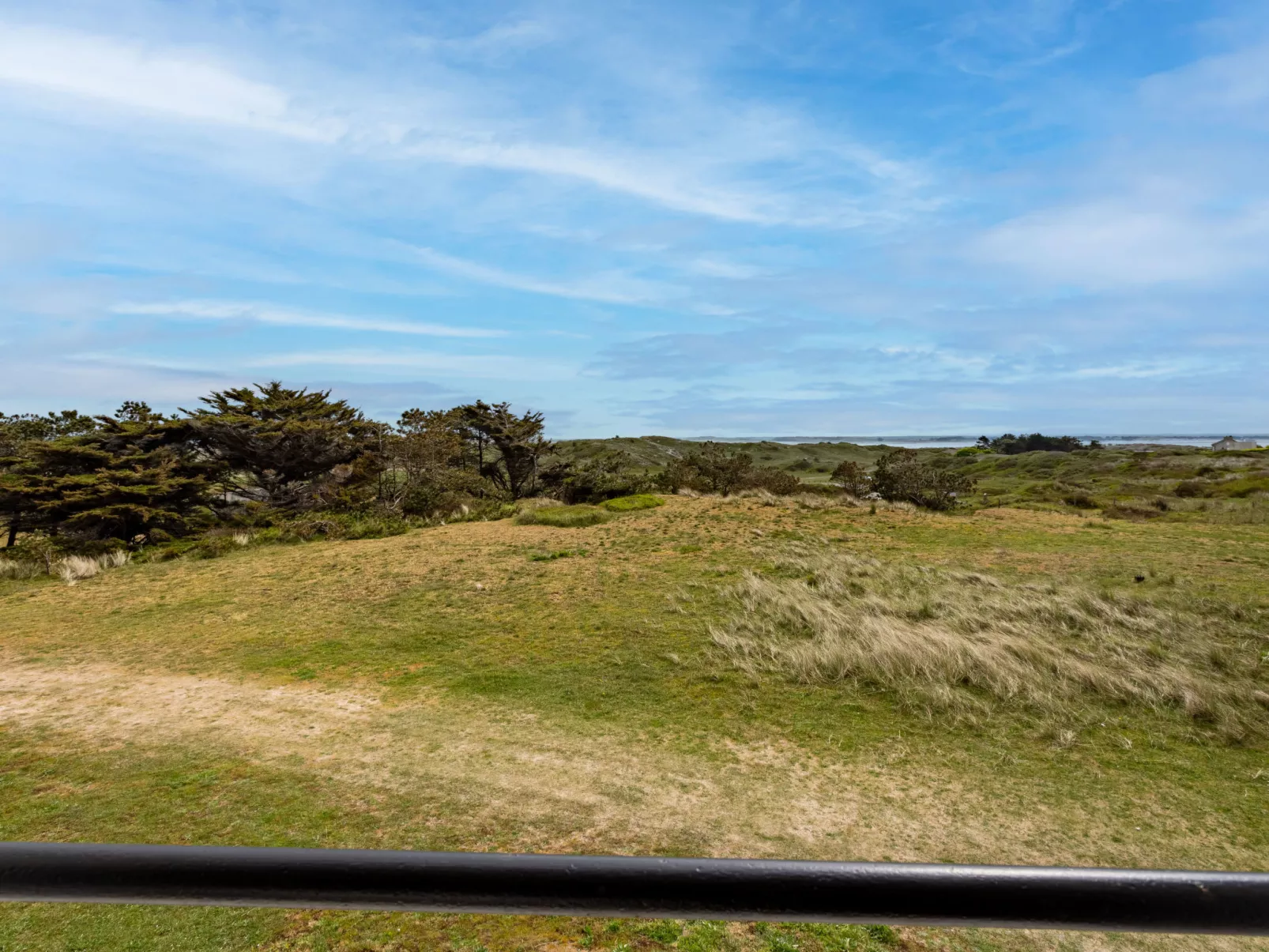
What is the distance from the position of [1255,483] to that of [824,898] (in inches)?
1666

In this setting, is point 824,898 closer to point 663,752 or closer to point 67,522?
point 663,752

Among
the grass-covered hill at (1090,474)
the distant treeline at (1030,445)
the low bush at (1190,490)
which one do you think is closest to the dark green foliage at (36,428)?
the grass-covered hill at (1090,474)

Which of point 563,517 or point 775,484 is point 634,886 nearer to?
point 563,517

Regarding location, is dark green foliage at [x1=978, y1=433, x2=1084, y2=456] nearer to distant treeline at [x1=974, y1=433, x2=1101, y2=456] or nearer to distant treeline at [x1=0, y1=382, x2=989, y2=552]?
distant treeline at [x1=974, y1=433, x2=1101, y2=456]

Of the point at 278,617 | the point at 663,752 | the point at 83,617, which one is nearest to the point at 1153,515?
the point at 663,752

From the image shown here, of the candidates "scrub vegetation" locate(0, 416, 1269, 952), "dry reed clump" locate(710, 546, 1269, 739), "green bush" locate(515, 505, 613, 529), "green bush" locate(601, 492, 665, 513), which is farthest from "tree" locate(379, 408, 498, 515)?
"dry reed clump" locate(710, 546, 1269, 739)

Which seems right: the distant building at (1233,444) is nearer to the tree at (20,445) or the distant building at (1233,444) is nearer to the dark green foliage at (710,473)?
the dark green foliage at (710,473)

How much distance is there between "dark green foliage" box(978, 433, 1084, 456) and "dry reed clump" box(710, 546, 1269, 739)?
252ft

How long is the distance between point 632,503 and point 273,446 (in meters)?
12.3

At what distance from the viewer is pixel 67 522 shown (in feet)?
53.2

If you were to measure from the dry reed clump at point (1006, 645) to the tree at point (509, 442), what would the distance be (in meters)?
18.0

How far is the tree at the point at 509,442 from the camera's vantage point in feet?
89.7

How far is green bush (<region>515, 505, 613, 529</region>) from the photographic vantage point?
17.7 meters

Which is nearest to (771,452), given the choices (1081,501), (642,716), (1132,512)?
(1081,501)
